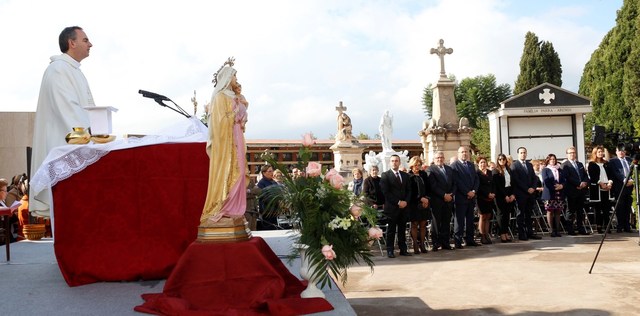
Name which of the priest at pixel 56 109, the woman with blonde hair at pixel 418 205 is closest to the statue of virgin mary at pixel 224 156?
the priest at pixel 56 109

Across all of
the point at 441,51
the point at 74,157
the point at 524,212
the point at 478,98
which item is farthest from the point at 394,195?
the point at 478,98

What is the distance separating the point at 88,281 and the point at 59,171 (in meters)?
0.95

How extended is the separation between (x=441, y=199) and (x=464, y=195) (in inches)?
20.7

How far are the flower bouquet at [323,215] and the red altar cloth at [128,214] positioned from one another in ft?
3.01

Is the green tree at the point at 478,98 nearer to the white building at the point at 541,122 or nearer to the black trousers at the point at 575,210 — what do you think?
the white building at the point at 541,122

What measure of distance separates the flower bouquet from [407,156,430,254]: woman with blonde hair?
16.8 ft

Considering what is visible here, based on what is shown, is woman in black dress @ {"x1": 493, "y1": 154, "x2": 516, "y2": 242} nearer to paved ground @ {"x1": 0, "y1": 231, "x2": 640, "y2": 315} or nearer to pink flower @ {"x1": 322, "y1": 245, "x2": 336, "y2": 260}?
paved ground @ {"x1": 0, "y1": 231, "x2": 640, "y2": 315}

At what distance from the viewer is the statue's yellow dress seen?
4.32 meters

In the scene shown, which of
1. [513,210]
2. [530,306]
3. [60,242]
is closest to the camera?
[60,242]

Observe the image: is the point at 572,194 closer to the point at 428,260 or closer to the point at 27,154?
the point at 428,260

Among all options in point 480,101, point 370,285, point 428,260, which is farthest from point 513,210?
point 480,101

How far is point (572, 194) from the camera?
443 inches

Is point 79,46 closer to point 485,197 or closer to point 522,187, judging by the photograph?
point 485,197

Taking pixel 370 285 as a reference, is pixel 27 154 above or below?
above
